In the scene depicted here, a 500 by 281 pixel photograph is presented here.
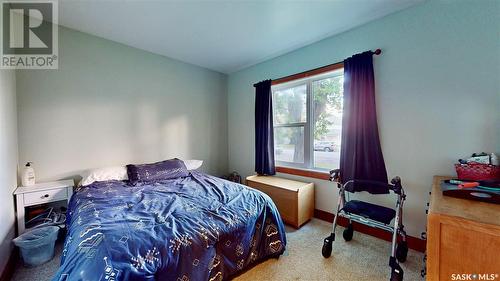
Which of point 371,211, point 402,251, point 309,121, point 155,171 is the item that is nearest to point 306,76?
point 309,121

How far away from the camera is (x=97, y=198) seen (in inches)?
71.8

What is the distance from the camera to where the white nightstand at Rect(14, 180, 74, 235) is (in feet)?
6.35

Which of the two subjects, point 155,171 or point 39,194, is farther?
point 155,171

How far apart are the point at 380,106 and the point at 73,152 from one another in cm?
377

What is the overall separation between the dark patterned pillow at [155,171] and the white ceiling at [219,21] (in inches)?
68.6

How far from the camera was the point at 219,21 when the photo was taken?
2248 mm

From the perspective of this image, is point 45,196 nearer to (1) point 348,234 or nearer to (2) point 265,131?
(2) point 265,131

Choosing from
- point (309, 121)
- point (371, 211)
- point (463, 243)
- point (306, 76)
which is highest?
point (306, 76)

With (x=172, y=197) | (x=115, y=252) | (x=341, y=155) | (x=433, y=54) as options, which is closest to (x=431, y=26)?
(x=433, y=54)

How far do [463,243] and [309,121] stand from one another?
2.19 m

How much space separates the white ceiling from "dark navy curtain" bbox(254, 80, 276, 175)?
25.8 inches

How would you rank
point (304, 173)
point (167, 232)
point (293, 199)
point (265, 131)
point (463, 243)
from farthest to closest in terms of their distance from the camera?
→ point (265, 131) < point (304, 173) < point (293, 199) < point (167, 232) < point (463, 243)

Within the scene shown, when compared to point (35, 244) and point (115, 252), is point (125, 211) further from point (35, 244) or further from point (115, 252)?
point (35, 244)

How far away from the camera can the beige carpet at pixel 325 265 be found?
1645 millimetres
